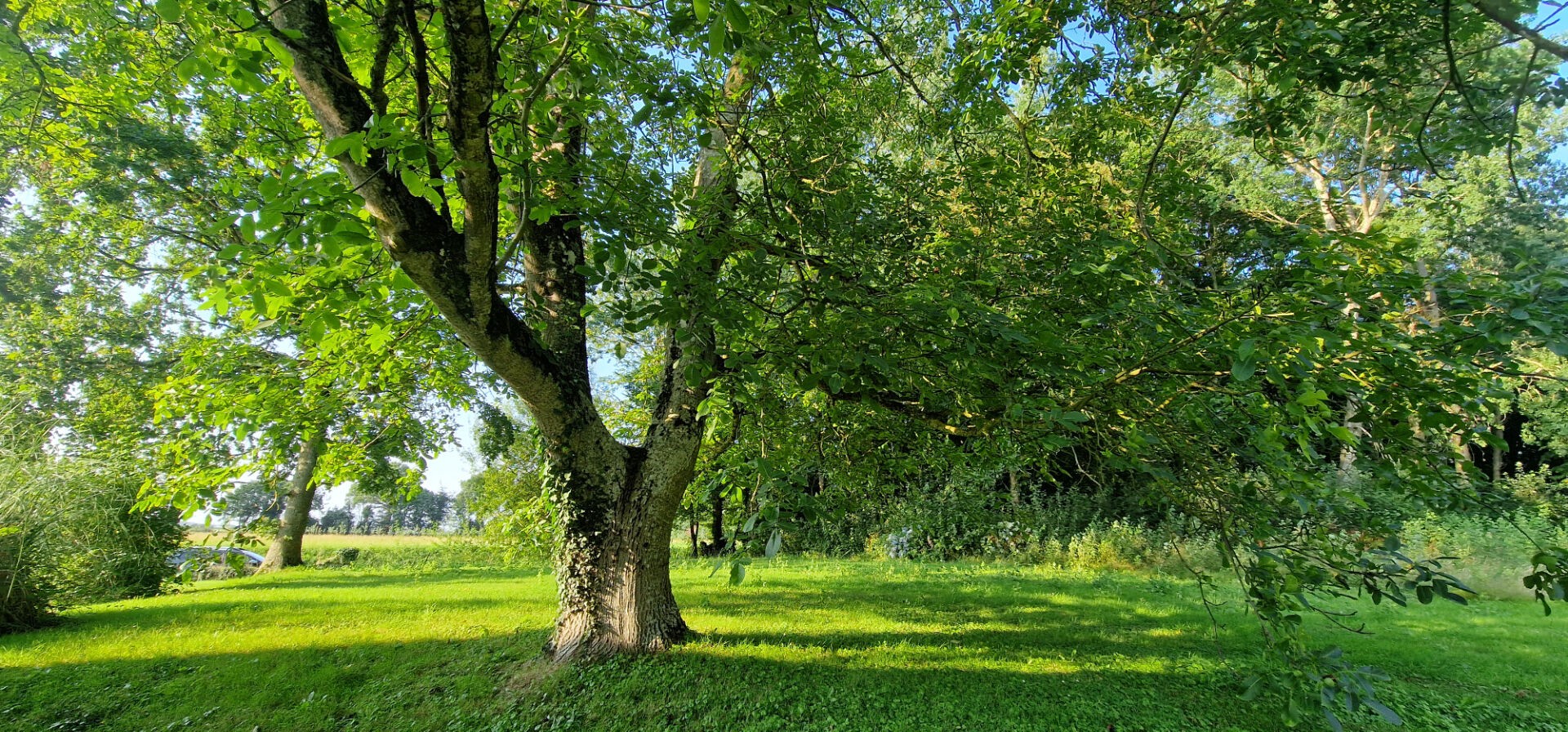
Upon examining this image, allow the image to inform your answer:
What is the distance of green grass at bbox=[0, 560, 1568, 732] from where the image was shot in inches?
175

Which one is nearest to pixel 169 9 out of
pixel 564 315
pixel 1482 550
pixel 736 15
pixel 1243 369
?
pixel 736 15

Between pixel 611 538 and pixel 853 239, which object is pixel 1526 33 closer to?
pixel 853 239

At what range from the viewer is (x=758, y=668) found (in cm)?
531

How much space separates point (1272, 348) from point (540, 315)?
4.66 meters

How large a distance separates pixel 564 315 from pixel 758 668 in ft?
11.3

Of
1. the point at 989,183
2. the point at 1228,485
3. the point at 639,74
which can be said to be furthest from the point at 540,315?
the point at 1228,485

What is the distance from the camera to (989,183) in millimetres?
4676

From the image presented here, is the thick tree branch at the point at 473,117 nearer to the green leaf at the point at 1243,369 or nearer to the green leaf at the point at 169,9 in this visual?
the green leaf at the point at 169,9

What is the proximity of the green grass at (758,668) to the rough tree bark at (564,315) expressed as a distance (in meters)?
0.69

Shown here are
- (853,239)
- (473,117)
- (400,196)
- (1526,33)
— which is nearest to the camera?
(1526,33)

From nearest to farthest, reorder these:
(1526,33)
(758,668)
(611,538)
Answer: (1526,33) → (611,538) → (758,668)

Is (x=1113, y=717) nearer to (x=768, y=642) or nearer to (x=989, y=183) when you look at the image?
(x=768, y=642)

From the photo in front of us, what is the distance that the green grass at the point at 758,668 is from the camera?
14.6 ft

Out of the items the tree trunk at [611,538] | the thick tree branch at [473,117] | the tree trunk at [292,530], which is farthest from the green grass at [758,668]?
the tree trunk at [292,530]
